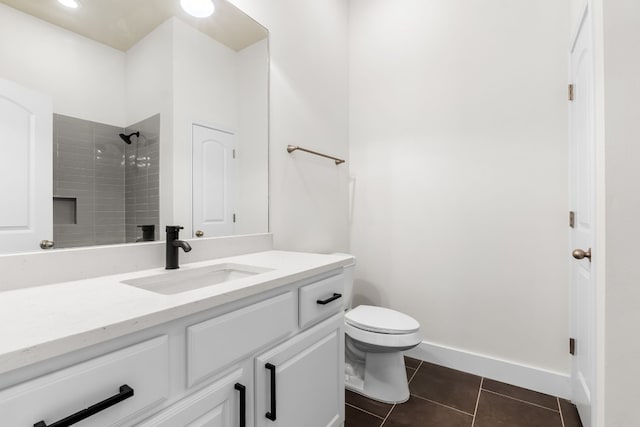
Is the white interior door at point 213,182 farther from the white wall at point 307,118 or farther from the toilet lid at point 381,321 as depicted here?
the toilet lid at point 381,321

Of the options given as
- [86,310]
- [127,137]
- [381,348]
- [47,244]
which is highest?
[127,137]

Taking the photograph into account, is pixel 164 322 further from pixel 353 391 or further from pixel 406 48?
pixel 406 48

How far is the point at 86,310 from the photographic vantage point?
0.66 metres

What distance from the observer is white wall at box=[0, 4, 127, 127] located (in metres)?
0.90

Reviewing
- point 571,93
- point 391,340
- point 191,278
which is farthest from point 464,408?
point 571,93

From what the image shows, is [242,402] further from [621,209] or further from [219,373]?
[621,209]

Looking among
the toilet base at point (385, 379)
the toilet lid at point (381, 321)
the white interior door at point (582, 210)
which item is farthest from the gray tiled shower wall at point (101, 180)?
the white interior door at point (582, 210)

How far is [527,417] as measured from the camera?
1.55 metres

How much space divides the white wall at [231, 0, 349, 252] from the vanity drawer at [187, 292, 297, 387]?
822 millimetres

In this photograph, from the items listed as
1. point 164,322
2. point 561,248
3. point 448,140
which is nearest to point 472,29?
point 448,140

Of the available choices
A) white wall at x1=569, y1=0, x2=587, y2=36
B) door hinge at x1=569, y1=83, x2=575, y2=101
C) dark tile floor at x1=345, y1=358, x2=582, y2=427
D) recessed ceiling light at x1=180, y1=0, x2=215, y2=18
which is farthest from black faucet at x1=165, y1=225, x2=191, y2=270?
door hinge at x1=569, y1=83, x2=575, y2=101

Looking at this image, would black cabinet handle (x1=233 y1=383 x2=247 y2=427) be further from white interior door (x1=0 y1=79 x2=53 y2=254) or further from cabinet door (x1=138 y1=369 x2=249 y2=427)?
white interior door (x1=0 y1=79 x2=53 y2=254)

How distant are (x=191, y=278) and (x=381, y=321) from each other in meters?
1.07

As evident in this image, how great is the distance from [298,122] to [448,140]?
1.02 meters
